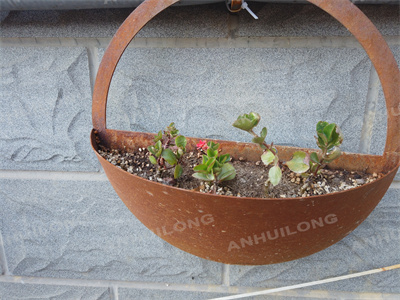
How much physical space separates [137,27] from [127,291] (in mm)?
516

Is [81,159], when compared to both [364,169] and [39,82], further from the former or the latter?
[364,169]

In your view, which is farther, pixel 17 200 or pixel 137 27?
pixel 17 200

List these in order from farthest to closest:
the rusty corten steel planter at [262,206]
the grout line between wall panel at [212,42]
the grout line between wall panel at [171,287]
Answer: the grout line between wall panel at [171,287] < the grout line between wall panel at [212,42] < the rusty corten steel planter at [262,206]

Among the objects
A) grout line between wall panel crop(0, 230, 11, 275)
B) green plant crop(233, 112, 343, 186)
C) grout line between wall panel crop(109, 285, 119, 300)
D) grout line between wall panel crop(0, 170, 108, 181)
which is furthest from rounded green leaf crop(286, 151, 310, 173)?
grout line between wall panel crop(0, 230, 11, 275)

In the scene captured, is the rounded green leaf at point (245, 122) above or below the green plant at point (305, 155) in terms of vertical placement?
above

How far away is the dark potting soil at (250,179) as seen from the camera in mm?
386

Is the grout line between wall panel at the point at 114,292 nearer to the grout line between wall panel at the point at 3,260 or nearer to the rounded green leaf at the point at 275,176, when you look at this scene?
the grout line between wall panel at the point at 3,260

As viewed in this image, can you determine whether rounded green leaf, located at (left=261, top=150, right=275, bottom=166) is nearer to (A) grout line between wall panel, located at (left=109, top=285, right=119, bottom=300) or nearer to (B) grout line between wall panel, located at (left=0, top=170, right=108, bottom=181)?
(B) grout line between wall panel, located at (left=0, top=170, right=108, bottom=181)

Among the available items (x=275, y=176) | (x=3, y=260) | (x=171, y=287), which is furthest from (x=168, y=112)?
(x=3, y=260)

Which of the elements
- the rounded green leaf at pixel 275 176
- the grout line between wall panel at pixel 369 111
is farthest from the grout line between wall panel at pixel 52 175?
the grout line between wall panel at pixel 369 111

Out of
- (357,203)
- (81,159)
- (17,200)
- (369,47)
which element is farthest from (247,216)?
(17,200)

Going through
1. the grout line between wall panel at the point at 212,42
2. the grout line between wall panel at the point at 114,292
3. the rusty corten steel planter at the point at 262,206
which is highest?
the grout line between wall panel at the point at 212,42

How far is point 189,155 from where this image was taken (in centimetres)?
44

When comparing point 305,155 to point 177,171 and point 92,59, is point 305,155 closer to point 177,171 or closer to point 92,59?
point 177,171
